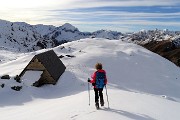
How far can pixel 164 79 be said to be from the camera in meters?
46.3

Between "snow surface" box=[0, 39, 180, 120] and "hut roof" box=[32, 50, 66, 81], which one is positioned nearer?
"snow surface" box=[0, 39, 180, 120]

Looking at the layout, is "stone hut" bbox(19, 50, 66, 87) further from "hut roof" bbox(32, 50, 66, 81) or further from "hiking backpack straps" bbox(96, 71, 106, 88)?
"hiking backpack straps" bbox(96, 71, 106, 88)

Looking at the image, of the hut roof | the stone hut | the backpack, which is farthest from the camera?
the hut roof

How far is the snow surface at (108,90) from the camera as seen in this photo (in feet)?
54.4

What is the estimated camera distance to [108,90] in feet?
84.5

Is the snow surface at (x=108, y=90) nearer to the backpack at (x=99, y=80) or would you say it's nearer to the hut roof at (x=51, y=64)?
the hut roof at (x=51, y=64)

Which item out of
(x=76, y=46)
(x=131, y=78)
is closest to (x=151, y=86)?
(x=131, y=78)

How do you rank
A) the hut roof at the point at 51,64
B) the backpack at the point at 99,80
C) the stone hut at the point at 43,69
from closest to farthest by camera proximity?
the backpack at the point at 99,80, the stone hut at the point at 43,69, the hut roof at the point at 51,64

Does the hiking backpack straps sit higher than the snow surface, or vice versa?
the hiking backpack straps

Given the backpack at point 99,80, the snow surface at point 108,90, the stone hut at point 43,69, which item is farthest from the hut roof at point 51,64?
the backpack at point 99,80

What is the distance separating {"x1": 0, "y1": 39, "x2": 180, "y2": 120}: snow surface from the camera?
16.6 m

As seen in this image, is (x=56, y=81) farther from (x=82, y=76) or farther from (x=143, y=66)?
(x=143, y=66)

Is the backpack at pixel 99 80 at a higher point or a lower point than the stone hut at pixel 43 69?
higher

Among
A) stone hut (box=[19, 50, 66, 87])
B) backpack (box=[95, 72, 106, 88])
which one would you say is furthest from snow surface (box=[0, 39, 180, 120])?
backpack (box=[95, 72, 106, 88])
